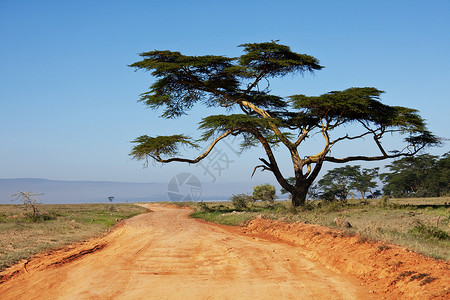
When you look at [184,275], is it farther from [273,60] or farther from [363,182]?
[363,182]

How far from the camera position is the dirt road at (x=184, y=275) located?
20.7 feet

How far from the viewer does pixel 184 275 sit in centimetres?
750

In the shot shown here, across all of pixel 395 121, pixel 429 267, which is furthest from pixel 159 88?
pixel 429 267

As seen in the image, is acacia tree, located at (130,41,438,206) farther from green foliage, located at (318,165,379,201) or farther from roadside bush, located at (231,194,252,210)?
green foliage, located at (318,165,379,201)

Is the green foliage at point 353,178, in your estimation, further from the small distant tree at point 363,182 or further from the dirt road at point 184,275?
the dirt road at point 184,275

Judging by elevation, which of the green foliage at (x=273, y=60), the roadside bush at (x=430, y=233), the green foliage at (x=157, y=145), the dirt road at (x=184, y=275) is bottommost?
the dirt road at (x=184, y=275)

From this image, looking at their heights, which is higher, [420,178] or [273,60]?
[273,60]

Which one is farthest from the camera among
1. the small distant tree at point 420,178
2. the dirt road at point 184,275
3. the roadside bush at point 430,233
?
the small distant tree at point 420,178

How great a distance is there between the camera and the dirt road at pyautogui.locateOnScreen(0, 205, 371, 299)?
6.31 m

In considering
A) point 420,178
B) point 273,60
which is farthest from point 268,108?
point 420,178

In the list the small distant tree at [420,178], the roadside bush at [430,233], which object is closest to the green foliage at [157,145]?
the roadside bush at [430,233]

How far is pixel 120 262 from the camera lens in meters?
8.91

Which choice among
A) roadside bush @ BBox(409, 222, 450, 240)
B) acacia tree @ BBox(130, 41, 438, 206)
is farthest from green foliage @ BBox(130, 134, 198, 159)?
roadside bush @ BBox(409, 222, 450, 240)

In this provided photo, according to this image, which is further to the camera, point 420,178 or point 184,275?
point 420,178
